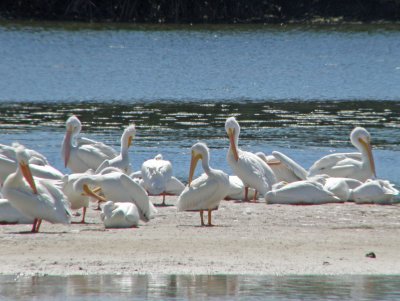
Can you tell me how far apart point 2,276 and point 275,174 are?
5.32 meters

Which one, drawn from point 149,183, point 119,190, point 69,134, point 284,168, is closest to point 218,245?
point 119,190

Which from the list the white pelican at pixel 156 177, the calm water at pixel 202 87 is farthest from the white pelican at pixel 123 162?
the calm water at pixel 202 87

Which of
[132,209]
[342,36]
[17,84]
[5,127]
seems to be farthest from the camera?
[342,36]

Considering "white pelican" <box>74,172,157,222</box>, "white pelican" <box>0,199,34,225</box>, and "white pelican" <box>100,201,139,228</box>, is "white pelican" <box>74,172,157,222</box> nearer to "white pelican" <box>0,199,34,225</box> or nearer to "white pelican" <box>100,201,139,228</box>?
"white pelican" <box>100,201,139,228</box>

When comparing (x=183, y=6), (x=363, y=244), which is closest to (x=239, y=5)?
(x=183, y=6)

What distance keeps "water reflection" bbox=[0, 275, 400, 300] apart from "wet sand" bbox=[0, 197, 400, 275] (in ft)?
0.58

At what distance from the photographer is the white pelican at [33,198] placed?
33.1 feet

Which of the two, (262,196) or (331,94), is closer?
(262,196)

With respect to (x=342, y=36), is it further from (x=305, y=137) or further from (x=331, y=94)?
(x=305, y=137)

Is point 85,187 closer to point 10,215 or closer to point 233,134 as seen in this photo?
point 10,215

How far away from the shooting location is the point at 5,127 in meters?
20.2

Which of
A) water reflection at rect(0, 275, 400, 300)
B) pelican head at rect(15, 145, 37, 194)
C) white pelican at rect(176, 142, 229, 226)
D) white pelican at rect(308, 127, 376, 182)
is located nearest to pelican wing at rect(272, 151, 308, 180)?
white pelican at rect(308, 127, 376, 182)

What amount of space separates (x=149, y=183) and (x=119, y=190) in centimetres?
108

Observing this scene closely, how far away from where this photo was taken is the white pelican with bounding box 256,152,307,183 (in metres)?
13.2
